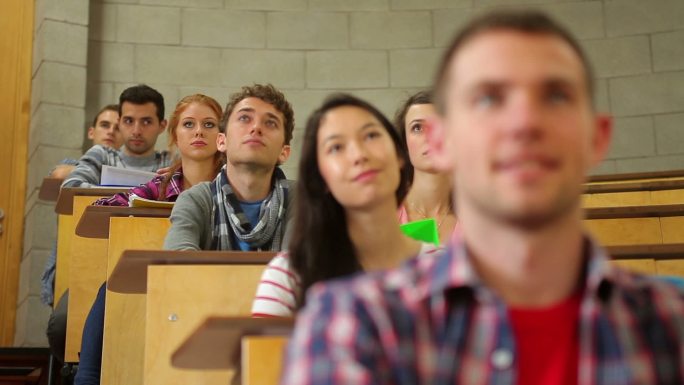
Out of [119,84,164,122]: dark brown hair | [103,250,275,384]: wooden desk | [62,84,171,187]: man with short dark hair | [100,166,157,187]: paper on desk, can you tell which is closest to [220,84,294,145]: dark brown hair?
[100,166,157,187]: paper on desk

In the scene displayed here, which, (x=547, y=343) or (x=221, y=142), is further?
(x=221, y=142)

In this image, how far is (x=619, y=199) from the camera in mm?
3547

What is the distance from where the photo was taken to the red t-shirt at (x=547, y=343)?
873 mm

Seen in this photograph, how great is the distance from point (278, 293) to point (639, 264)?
3.02 feet

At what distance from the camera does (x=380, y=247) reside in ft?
5.74

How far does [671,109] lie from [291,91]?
201 centimetres

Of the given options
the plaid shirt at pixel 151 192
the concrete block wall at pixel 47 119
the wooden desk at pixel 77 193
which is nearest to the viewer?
the plaid shirt at pixel 151 192

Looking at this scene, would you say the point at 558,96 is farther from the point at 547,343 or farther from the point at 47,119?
the point at 47,119

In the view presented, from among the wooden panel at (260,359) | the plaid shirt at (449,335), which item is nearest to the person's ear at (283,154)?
the wooden panel at (260,359)

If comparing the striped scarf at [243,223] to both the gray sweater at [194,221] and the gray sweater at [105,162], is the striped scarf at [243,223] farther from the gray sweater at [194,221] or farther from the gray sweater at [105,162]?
the gray sweater at [105,162]

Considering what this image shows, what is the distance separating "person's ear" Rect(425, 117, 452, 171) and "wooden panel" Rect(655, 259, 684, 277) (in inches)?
53.1

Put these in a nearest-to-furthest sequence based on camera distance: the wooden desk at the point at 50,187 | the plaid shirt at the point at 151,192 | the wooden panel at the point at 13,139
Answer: the plaid shirt at the point at 151,192
the wooden desk at the point at 50,187
the wooden panel at the point at 13,139

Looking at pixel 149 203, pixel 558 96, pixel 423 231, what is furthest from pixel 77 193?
pixel 558 96

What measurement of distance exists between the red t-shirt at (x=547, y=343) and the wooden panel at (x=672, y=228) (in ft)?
6.63
